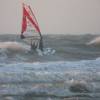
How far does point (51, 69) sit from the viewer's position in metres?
1.57

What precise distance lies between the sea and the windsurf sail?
0.13ft

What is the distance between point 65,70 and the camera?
1.55m

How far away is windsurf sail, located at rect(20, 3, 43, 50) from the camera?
1.84 metres

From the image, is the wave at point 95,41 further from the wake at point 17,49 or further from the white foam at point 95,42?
the wake at point 17,49

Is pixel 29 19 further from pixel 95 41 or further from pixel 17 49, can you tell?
pixel 95 41

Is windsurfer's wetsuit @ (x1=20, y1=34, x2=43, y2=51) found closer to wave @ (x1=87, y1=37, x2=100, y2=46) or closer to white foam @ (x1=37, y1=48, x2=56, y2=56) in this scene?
white foam @ (x1=37, y1=48, x2=56, y2=56)

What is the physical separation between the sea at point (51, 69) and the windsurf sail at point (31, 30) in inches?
1.5

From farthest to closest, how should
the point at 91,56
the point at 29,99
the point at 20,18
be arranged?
1. the point at 20,18
2. the point at 91,56
3. the point at 29,99

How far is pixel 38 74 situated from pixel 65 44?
44 cm

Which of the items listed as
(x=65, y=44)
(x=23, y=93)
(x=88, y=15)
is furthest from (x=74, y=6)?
(x=23, y=93)

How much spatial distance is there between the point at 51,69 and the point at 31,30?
1.31 feet

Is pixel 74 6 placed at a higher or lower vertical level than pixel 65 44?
higher

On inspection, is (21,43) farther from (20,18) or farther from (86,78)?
(86,78)

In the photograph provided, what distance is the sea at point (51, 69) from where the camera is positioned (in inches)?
53.2
